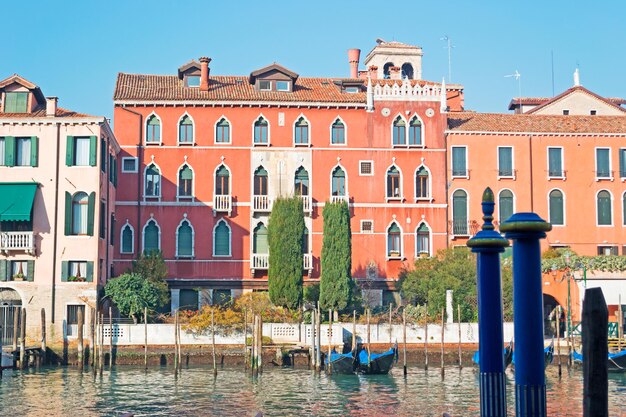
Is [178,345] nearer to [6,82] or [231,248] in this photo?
[231,248]

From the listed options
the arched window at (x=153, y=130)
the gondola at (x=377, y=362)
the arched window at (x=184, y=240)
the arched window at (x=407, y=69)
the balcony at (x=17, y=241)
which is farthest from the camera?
the arched window at (x=407, y=69)

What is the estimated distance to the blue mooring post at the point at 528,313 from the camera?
7.96 meters

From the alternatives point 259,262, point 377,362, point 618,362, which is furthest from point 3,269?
point 618,362

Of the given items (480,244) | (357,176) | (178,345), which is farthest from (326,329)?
(480,244)

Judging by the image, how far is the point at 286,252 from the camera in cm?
3428

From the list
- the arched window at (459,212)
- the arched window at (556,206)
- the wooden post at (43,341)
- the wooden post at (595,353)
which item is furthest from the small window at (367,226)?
the wooden post at (595,353)

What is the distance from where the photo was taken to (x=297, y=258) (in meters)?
34.2

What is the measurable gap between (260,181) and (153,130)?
4643 millimetres

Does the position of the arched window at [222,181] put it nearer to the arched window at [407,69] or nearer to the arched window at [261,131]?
the arched window at [261,131]

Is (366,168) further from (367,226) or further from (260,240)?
(260,240)

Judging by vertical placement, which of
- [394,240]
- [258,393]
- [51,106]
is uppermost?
[51,106]

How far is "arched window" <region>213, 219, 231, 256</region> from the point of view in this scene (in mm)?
37000

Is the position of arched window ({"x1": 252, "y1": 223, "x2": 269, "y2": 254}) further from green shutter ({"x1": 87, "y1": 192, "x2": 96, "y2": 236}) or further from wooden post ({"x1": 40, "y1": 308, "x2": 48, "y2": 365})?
wooden post ({"x1": 40, "y1": 308, "x2": 48, "y2": 365})

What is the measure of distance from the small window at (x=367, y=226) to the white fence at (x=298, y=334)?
5745 millimetres
